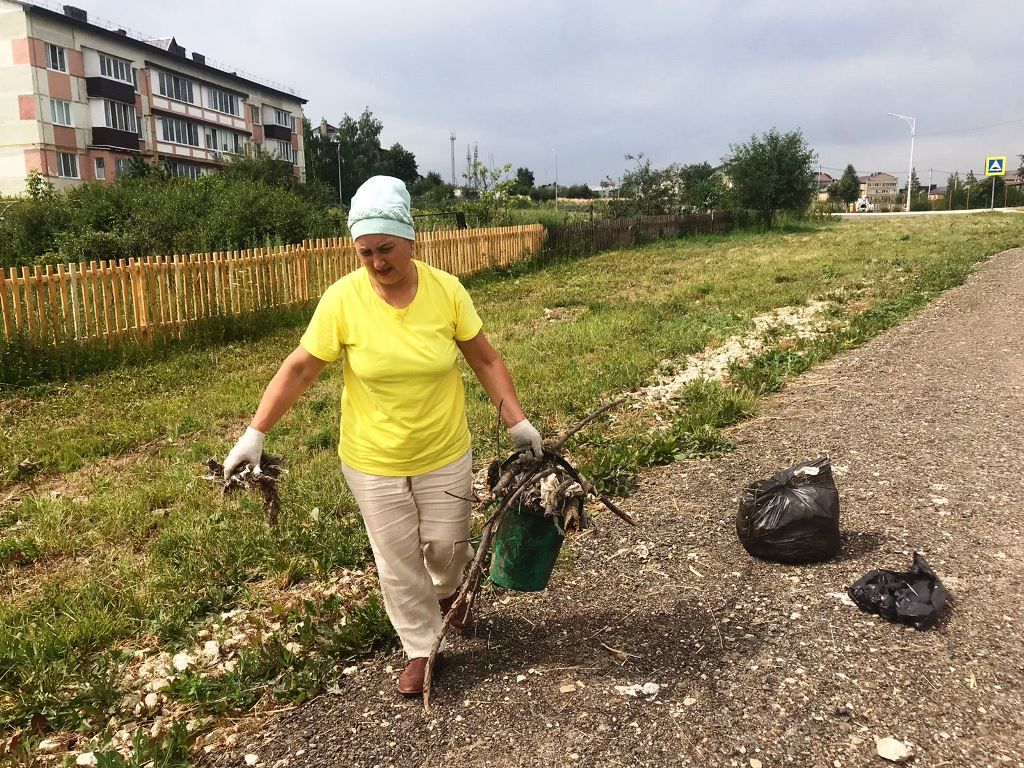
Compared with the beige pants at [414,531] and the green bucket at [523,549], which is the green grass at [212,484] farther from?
the green bucket at [523,549]

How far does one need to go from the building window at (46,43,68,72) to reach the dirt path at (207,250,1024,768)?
4191cm

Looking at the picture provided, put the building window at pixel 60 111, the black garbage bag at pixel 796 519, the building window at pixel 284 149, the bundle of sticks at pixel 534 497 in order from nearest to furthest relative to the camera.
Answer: the bundle of sticks at pixel 534 497 < the black garbage bag at pixel 796 519 < the building window at pixel 60 111 < the building window at pixel 284 149

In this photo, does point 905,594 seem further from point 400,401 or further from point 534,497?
point 400,401

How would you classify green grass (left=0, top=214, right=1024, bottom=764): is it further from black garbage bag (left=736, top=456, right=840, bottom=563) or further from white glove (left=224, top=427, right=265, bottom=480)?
black garbage bag (left=736, top=456, right=840, bottom=563)

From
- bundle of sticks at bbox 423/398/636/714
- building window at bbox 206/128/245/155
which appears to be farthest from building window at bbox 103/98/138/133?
bundle of sticks at bbox 423/398/636/714

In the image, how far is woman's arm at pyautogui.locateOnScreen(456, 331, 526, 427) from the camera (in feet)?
9.46

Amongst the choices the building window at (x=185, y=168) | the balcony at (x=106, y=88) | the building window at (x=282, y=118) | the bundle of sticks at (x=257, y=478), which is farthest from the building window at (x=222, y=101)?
the bundle of sticks at (x=257, y=478)

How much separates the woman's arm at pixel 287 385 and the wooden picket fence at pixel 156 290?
21.7ft

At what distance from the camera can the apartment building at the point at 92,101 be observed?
35375mm

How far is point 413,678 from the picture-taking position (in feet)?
9.18

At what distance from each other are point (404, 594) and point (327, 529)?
159cm

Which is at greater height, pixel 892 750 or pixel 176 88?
pixel 176 88

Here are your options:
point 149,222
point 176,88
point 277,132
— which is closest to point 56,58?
point 176,88

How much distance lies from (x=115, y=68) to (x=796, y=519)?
45.8m
